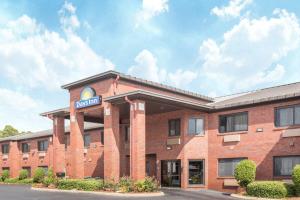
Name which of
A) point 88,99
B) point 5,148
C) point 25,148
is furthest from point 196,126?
point 5,148

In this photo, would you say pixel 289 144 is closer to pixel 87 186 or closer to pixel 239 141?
pixel 239 141

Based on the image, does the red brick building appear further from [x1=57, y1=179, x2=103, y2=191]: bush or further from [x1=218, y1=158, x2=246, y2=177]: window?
[x1=57, y1=179, x2=103, y2=191]: bush

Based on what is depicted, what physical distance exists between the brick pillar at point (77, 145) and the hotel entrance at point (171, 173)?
6.46 metres

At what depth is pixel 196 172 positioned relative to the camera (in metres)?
29.3

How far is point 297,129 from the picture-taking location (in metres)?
24.0

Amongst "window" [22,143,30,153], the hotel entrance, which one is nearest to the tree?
"window" [22,143,30,153]

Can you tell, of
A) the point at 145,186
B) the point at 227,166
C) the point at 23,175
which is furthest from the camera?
the point at 23,175

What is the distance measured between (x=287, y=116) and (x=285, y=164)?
9.91 ft

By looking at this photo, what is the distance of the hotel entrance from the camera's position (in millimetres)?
30203

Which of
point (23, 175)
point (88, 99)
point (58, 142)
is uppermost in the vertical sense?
point (88, 99)

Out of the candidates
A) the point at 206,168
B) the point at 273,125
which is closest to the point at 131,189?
the point at 206,168

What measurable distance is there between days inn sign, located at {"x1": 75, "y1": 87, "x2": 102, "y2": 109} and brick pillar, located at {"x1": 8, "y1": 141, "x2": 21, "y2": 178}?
24891 millimetres

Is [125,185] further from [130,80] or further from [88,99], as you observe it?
[130,80]

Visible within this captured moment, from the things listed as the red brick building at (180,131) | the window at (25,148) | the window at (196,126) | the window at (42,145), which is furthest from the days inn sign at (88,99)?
the window at (25,148)
